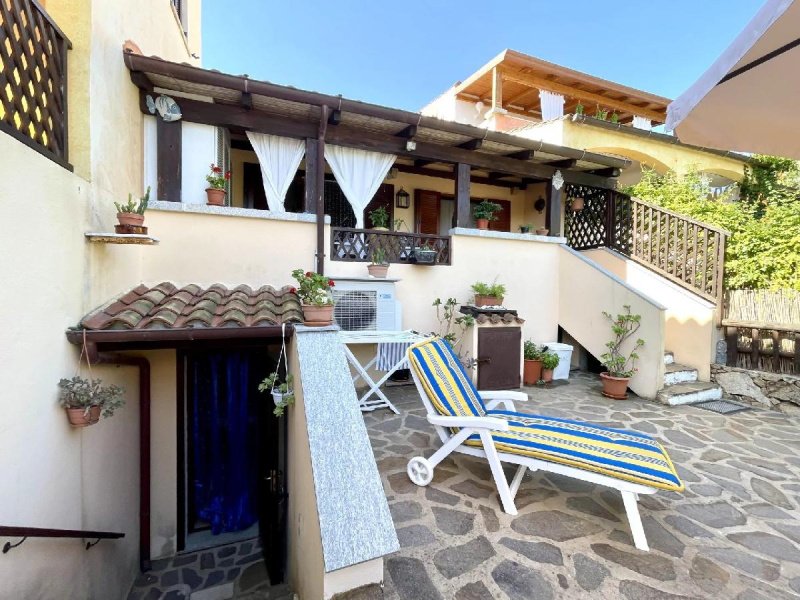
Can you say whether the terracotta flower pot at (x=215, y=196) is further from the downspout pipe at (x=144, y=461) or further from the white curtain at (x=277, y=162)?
the downspout pipe at (x=144, y=461)

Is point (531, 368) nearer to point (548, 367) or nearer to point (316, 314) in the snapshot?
point (548, 367)

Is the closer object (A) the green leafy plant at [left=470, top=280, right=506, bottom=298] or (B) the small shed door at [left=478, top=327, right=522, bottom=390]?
(B) the small shed door at [left=478, top=327, right=522, bottom=390]

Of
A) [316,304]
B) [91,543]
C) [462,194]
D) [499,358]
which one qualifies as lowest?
[91,543]

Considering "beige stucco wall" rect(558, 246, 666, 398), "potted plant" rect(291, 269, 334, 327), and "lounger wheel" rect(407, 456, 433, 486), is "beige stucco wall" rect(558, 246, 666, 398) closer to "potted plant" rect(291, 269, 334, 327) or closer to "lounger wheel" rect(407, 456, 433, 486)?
"lounger wheel" rect(407, 456, 433, 486)

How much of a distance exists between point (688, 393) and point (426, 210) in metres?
6.15

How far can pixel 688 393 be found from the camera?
5551mm

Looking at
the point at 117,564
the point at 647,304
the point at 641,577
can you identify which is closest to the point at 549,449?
the point at 641,577

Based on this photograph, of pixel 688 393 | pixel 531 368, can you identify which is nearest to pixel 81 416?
pixel 531 368

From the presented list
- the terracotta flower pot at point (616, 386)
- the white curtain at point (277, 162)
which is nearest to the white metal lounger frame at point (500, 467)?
the terracotta flower pot at point (616, 386)

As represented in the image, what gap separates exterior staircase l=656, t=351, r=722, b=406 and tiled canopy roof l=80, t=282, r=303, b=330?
5633 millimetres

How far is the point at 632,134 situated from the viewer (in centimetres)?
945

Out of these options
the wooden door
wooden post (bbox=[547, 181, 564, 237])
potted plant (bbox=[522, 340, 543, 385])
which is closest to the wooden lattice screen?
the wooden door

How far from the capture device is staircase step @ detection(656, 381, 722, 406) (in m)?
5.48

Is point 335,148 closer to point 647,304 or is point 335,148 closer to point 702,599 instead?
point 647,304
